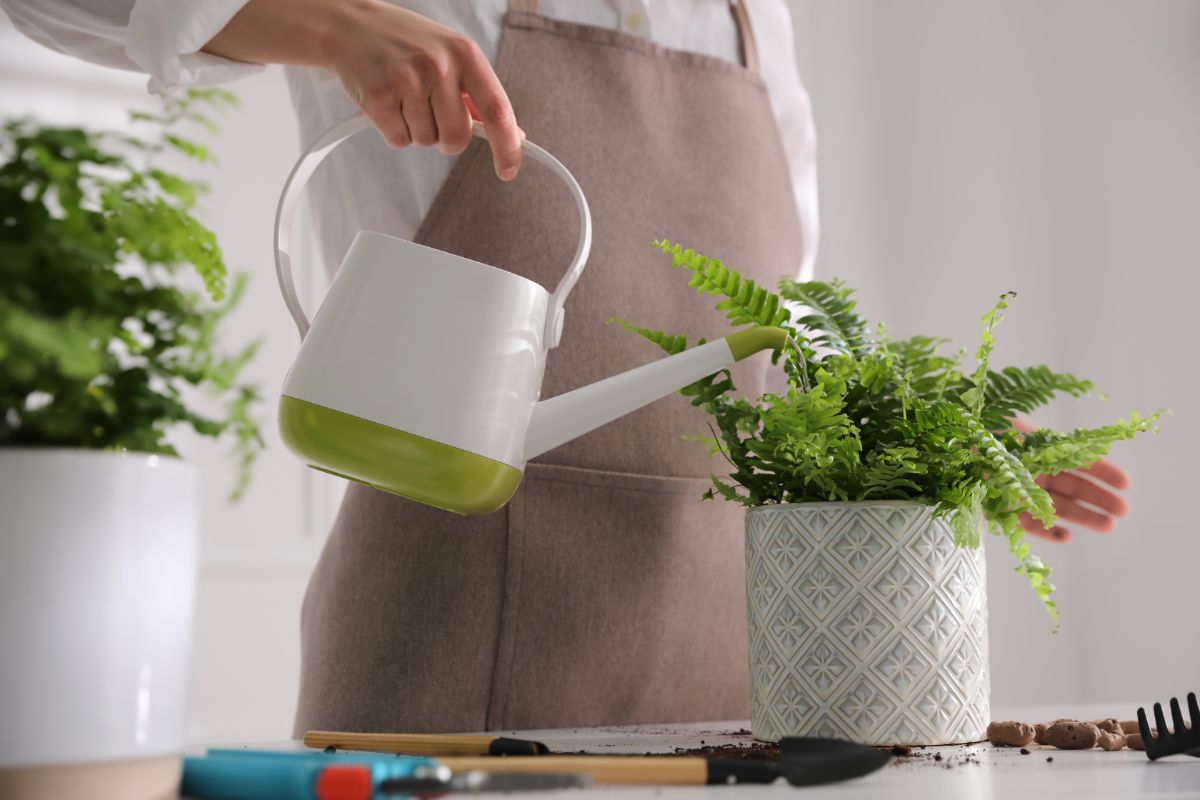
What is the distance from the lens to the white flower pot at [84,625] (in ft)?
1.04

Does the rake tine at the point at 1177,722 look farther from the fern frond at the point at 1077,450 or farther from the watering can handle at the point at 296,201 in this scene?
the watering can handle at the point at 296,201

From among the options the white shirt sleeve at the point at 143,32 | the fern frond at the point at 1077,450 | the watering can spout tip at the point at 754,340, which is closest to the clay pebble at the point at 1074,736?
the fern frond at the point at 1077,450

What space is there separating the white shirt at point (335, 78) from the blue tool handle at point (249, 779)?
46 cm

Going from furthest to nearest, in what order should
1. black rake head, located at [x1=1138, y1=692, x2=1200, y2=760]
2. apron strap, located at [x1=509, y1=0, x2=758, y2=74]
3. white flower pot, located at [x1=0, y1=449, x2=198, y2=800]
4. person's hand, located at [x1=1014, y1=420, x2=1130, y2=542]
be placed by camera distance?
apron strap, located at [x1=509, y1=0, x2=758, y2=74] < person's hand, located at [x1=1014, y1=420, x2=1130, y2=542] < black rake head, located at [x1=1138, y1=692, x2=1200, y2=760] < white flower pot, located at [x1=0, y1=449, x2=198, y2=800]

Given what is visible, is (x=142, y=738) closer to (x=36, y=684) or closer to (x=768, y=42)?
(x=36, y=684)

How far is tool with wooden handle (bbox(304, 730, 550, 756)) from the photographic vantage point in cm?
52

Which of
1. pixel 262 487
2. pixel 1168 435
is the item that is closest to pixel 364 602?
pixel 1168 435

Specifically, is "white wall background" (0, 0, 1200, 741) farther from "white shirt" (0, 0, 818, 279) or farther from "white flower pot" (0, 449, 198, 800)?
"white flower pot" (0, 449, 198, 800)

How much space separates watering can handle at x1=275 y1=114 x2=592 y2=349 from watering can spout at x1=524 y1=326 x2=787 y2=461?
0.04 m

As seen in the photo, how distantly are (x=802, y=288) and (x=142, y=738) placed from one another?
503mm

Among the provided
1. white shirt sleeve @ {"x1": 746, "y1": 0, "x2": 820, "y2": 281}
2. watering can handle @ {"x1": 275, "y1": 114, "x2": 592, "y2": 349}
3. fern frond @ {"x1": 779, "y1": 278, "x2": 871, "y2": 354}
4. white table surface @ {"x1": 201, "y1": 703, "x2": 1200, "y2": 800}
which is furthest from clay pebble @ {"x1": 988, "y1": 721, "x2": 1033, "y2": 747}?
white shirt sleeve @ {"x1": 746, "y1": 0, "x2": 820, "y2": 281}

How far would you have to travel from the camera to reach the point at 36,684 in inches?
12.5


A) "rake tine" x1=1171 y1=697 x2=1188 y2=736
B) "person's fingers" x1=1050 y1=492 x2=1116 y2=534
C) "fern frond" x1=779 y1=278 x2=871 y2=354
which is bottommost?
"rake tine" x1=1171 y1=697 x2=1188 y2=736

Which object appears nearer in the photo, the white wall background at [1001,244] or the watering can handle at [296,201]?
the watering can handle at [296,201]
